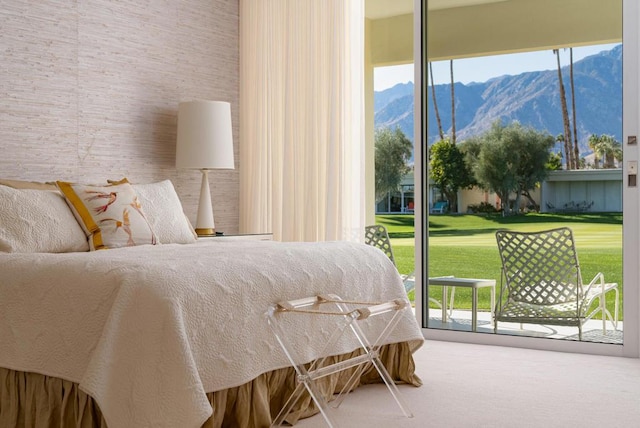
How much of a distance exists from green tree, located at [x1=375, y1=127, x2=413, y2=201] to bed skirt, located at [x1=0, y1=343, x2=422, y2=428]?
2645mm

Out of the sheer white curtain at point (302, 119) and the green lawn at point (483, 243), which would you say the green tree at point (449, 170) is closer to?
the green lawn at point (483, 243)

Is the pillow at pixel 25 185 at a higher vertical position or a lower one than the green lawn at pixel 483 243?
higher

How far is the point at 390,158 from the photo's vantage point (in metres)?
5.64

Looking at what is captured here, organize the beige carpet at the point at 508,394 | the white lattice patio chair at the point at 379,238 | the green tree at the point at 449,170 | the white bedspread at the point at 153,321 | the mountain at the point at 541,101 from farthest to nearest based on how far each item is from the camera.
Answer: the white lattice patio chair at the point at 379,238
the green tree at the point at 449,170
the mountain at the point at 541,101
the beige carpet at the point at 508,394
the white bedspread at the point at 153,321

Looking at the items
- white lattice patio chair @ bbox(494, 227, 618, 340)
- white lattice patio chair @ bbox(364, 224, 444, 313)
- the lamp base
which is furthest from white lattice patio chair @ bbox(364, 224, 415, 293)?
the lamp base

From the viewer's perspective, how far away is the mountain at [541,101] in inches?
179

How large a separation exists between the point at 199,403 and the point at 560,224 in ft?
9.71

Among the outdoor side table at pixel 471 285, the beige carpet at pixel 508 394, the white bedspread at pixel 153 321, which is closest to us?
the white bedspread at pixel 153 321

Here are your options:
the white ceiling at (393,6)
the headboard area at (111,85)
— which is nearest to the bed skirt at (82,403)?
the headboard area at (111,85)

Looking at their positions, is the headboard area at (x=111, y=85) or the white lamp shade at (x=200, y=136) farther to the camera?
the white lamp shade at (x=200, y=136)

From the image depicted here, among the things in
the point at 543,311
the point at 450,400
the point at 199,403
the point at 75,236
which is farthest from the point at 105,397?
the point at 543,311

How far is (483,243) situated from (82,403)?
304 cm

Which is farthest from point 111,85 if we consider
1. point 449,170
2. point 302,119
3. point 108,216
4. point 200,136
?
point 449,170

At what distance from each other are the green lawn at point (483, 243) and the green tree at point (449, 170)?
0.17 m
